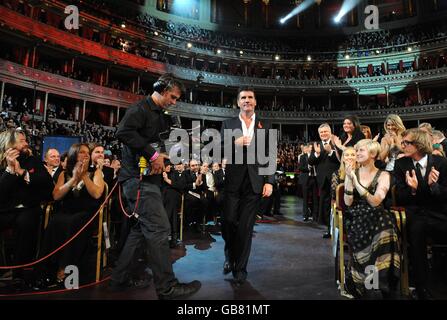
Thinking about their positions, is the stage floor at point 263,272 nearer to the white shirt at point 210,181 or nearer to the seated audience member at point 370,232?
the seated audience member at point 370,232

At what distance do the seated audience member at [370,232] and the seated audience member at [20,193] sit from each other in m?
2.90

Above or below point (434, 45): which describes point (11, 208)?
below

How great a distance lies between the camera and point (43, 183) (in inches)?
116

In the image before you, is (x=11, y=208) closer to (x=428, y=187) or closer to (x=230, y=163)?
(x=230, y=163)

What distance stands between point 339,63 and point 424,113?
730 centimetres

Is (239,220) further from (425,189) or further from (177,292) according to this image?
(425,189)

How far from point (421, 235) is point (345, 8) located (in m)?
28.7

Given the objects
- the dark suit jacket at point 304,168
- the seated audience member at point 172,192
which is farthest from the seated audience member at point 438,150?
the seated audience member at point 172,192

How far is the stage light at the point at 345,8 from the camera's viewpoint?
25.8 m

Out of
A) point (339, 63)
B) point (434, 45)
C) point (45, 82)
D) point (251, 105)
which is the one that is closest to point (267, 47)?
point (339, 63)

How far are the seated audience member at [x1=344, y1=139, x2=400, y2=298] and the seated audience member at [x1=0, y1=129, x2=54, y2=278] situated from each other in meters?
2.90

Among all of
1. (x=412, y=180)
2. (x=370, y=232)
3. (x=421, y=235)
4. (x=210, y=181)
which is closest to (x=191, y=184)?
(x=210, y=181)

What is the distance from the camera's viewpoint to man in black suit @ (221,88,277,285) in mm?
2797

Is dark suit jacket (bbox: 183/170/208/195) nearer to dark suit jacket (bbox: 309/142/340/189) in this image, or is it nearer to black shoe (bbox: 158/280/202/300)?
dark suit jacket (bbox: 309/142/340/189)
